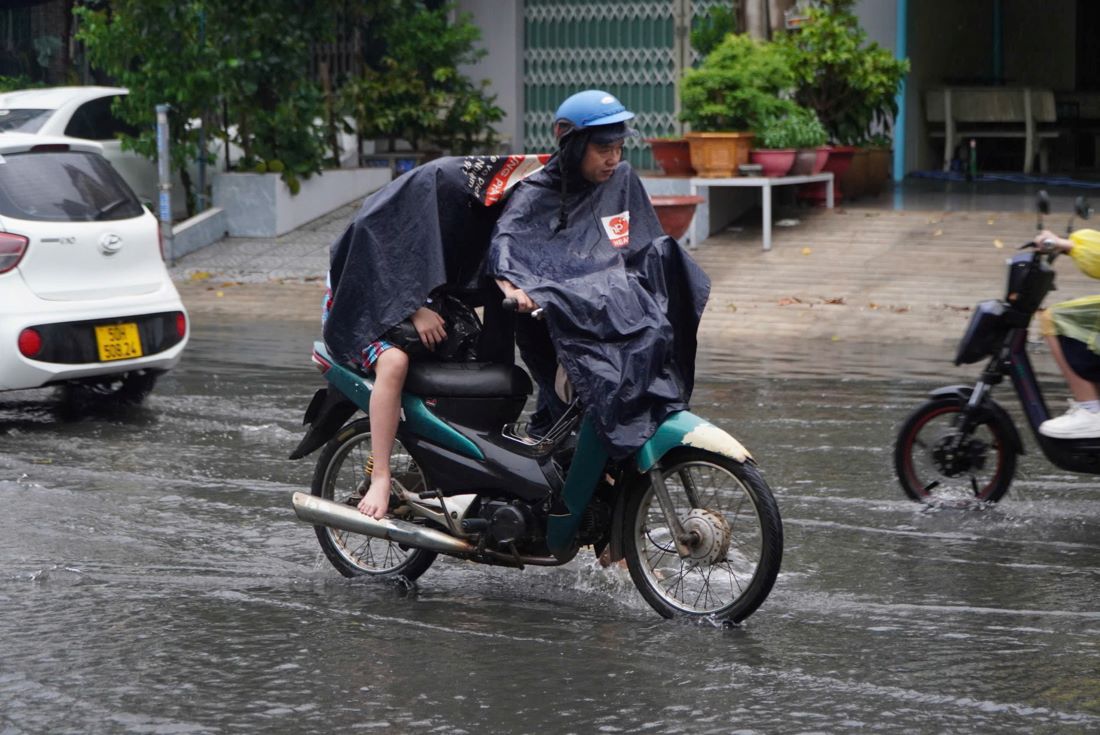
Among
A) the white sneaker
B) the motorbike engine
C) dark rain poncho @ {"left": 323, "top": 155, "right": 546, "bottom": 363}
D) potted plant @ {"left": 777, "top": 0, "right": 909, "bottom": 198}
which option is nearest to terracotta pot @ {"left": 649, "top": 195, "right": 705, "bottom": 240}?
potted plant @ {"left": 777, "top": 0, "right": 909, "bottom": 198}

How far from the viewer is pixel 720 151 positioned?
15.7m

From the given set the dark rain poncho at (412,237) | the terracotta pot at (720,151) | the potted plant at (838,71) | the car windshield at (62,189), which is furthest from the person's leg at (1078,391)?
the potted plant at (838,71)

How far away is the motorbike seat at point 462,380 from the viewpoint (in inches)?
232

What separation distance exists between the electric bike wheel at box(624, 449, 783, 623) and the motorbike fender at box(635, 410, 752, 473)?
51 mm

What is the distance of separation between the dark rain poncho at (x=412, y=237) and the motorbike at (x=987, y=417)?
7.44 feet

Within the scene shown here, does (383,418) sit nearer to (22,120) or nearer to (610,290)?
(610,290)

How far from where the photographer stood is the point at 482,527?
5840 mm

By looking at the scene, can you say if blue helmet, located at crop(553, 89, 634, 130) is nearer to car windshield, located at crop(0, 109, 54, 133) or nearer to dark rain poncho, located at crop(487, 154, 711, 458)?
dark rain poncho, located at crop(487, 154, 711, 458)

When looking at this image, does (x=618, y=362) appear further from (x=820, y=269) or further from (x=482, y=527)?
(x=820, y=269)

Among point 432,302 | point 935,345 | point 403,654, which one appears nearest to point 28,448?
point 432,302

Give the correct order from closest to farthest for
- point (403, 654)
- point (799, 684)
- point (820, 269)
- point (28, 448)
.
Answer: point (799, 684) < point (403, 654) < point (28, 448) < point (820, 269)

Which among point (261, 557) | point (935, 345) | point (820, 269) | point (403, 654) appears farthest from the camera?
point (820, 269)

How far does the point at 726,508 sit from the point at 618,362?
58 centimetres

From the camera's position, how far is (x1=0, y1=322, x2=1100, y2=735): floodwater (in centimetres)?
466
